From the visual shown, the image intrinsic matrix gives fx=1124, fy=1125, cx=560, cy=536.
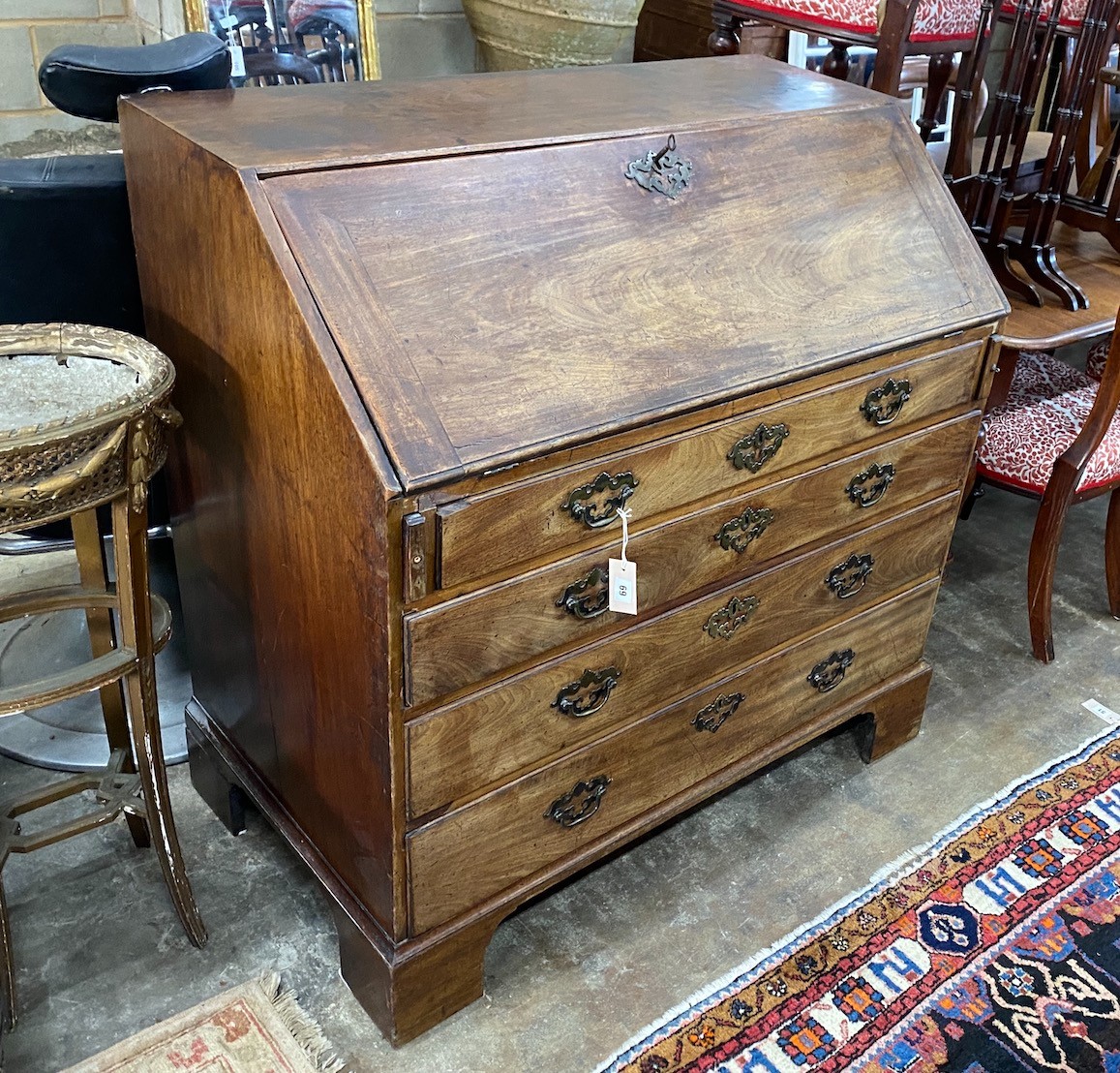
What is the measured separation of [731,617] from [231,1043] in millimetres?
988

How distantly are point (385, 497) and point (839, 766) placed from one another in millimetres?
1404

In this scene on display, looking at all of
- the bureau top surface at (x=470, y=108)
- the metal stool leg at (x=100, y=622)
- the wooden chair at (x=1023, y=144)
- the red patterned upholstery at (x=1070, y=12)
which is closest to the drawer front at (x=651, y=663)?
the metal stool leg at (x=100, y=622)

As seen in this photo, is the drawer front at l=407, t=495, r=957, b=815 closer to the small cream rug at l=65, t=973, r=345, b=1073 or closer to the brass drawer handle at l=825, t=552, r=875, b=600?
the brass drawer handle at l=825, t=552, r=875, b=600

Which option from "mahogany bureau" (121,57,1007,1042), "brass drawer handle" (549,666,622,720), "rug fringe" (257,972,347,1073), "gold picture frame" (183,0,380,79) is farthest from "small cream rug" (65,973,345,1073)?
"gold picture frame" (183,0,380,79)

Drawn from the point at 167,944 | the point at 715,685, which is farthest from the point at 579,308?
the point at 167,944

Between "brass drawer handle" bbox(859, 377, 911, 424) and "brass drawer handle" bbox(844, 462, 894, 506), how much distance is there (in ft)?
0.28

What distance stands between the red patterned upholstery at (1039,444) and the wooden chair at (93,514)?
1838 mm

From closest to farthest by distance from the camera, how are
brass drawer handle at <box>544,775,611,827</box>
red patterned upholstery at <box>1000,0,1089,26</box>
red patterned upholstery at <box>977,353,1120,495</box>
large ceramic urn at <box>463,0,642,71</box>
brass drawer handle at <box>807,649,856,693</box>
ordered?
brass drawer handle at <box>544,775,611,827</box> < brass drawer handle at <box>807,649,856,693</box> < red patterned upholstery at <box>977,353,1120,495</box> < red patterned upholstery at <box>1000,0,1089,26</box> < large ceramic urn at <box>463,0,642,71</box>

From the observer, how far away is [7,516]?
1.27 m

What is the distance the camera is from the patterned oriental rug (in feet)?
5.65

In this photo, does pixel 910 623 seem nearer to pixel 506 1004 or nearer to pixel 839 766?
pixel 839 766

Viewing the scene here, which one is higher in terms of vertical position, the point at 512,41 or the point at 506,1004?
the point at 512,41

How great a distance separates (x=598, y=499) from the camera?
1456 mm

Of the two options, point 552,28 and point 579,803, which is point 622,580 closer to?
point 579,803
